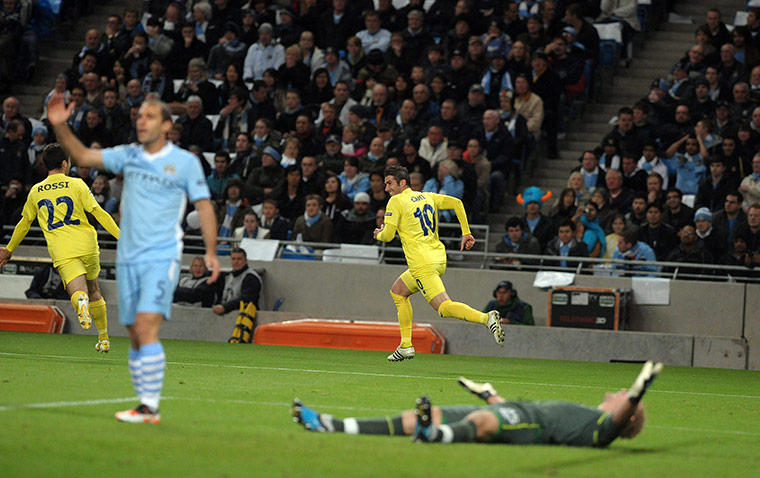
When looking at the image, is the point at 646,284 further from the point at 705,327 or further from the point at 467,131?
the point at 467,131

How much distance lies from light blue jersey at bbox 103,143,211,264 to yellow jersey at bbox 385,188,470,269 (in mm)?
6940

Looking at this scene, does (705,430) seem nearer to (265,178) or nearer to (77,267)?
(77,267)

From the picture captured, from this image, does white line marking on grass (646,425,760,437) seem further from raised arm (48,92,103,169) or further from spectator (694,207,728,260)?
spectator (694,207,728,260)

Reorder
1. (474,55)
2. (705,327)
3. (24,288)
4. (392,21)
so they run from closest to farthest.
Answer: (705,327)
(24,288)
(474,55)
(392,21)

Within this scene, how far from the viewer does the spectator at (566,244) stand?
19.3m

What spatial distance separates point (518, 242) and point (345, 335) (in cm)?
341

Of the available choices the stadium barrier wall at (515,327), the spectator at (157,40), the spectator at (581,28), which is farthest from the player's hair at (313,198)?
the spectator at (157,40)

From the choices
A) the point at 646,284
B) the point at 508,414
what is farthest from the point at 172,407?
the point at 646,284

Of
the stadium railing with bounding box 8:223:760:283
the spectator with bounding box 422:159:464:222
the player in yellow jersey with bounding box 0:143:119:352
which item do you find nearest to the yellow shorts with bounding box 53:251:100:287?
the player in yellow jersey with bounding box 0:143:119:352

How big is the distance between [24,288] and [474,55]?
9.75 m

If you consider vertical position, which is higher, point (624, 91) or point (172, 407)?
point (624, 91)

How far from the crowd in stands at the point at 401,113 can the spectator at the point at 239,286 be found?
1110mm

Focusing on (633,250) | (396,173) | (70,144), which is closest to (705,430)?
(70,144)

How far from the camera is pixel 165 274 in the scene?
24.8 feet
